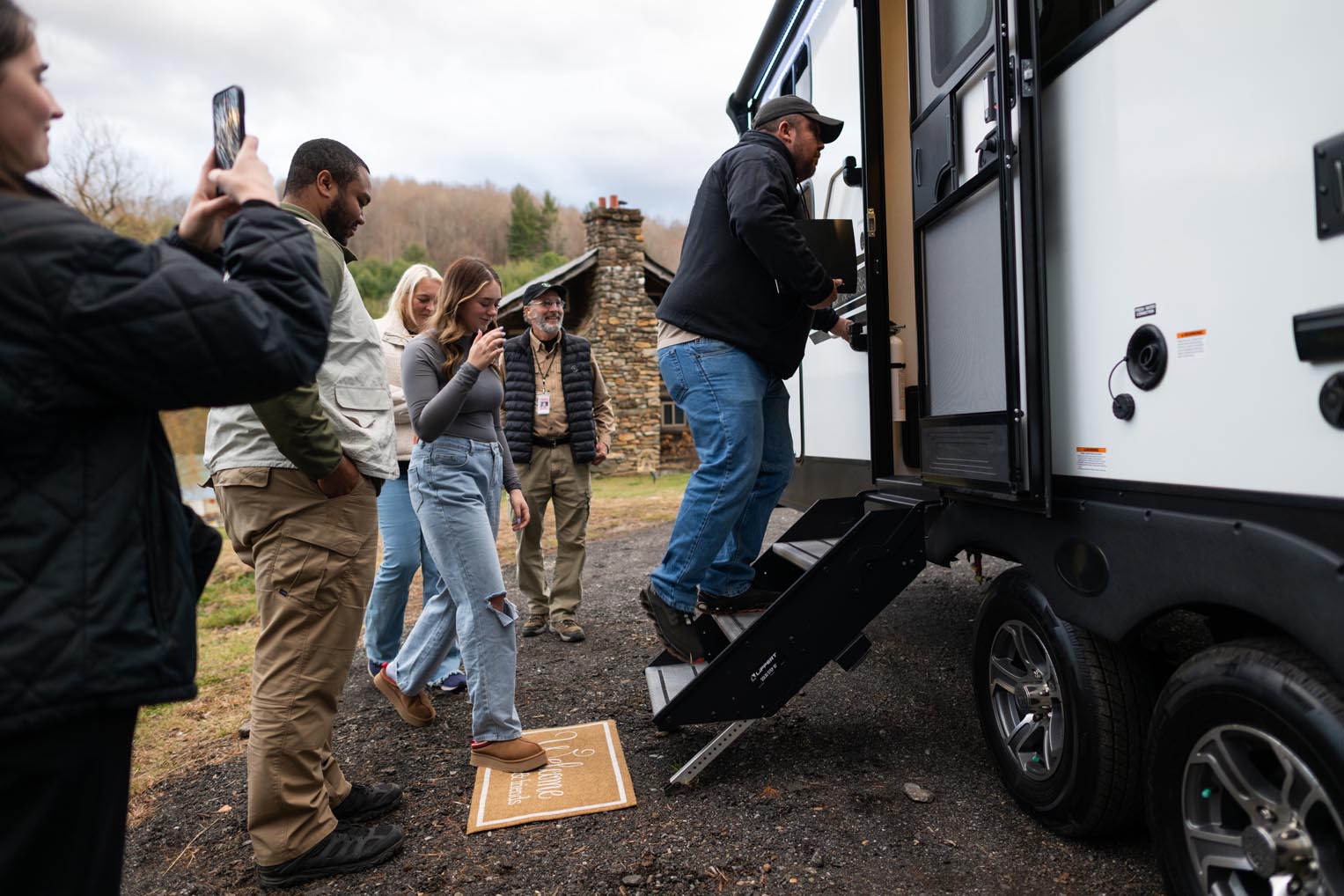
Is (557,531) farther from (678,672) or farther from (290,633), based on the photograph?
(290,633)

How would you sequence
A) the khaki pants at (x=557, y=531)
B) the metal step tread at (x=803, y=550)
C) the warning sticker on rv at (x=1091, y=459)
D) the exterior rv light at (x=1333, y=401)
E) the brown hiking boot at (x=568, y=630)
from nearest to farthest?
the exterior rv light at (x=1333, y=401), the warning sticker on rv at (x=1091, y=459), the metal step tread at (x=803, y=550), the brown hiking boot at (x=568, y=630), the khaki pants at (x=557, y=531)

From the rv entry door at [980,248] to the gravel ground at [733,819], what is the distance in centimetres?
103

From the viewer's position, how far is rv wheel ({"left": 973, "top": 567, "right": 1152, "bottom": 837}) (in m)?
2.12

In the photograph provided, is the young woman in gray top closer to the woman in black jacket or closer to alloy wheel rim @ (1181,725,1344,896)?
the woman in black jacket

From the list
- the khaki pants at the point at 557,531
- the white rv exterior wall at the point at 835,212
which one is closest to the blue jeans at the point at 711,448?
the white rv exterior wall at the point at 835,212

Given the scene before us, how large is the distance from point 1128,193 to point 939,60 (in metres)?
1.09

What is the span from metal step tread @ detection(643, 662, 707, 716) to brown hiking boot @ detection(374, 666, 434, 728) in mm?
1108

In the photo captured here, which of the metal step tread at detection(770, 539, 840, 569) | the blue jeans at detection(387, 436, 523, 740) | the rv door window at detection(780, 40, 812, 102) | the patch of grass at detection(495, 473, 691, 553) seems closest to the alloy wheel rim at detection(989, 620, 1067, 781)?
the metal step tread at detection(770, 539, 840, 569)

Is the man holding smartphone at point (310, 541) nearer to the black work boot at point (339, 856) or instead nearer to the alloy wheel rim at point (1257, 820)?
the black work boot at point (339, 856)

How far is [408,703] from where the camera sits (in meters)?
3.56

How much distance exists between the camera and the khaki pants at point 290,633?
2.31 m

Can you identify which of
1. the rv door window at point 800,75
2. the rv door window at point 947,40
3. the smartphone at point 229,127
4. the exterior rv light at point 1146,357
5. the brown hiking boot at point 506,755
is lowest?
the brown hiking boot at point 506,755

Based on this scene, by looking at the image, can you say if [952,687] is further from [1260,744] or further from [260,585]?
[260,585]

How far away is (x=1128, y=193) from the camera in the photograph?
1950 millimetres
